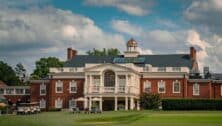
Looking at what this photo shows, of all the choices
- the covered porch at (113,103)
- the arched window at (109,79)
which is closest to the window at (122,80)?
the arched window at (109,79)

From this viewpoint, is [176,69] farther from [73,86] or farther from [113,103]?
[73,86]

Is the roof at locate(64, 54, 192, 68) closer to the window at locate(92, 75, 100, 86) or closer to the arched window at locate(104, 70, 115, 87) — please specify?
the arched window at locate(104, 70, 115, 87)

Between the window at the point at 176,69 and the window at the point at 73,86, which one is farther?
the window at the point at 73,86

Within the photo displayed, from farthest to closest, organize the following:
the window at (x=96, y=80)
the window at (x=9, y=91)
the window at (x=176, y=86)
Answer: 1. the window at (x=9, y=91)
2. the window at (x=176, y=86)
3. the window at (x=96, y=80)

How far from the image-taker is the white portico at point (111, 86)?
80.9 m

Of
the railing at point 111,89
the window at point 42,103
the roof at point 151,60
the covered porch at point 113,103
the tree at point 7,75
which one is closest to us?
the railing at point 111,89

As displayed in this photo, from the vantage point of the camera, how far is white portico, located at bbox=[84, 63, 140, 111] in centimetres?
8094

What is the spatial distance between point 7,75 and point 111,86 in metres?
48.6

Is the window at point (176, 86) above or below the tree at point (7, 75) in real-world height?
below

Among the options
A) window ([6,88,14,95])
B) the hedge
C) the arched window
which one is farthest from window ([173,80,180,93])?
window ([6,88,14,95])

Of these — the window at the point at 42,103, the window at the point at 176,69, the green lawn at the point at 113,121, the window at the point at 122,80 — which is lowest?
the green lawn at the point at 113,121

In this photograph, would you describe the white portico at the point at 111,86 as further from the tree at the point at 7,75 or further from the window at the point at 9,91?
the tree at the point at 7,75

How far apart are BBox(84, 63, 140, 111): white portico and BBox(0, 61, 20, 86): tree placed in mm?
45091

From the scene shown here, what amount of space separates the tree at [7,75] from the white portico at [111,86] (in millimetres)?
45091
